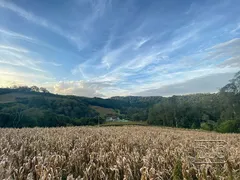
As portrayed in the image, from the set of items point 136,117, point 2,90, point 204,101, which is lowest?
point 136,117

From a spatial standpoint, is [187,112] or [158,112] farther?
[158,112]

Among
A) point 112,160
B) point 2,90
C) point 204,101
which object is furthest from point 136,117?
point 112,160

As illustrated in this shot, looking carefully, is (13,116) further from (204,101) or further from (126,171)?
(204,101)

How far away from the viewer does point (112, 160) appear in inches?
250

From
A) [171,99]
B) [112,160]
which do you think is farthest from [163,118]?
[112,160]

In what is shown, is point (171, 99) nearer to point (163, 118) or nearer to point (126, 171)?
point (163, 118)

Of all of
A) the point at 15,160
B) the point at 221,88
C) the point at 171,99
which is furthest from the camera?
the point at 171,99

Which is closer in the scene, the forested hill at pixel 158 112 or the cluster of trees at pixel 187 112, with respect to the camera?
the forested hill at pixel 158 112

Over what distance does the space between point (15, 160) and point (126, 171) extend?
3543 millimetres

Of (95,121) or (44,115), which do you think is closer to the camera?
(44,115)

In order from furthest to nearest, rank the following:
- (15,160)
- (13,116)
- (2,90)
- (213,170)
Answer: (2,90) < (13,116) < (15,160) < (213,170)

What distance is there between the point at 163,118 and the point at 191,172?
86.3 meters

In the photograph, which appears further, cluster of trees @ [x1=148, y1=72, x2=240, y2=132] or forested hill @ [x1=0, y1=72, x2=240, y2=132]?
cluster of trees @ [x1=148, y1=72, x2=240, y2=132]

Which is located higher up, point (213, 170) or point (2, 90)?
point (2, 90)
